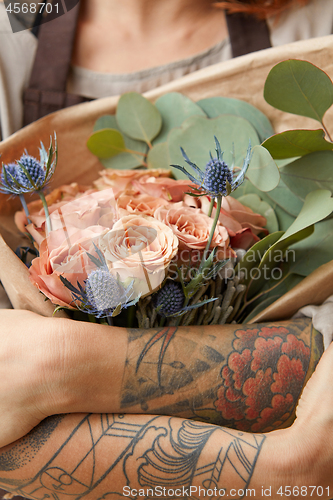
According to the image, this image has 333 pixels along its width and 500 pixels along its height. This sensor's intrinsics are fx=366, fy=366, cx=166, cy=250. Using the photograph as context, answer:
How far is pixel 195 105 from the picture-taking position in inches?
27.4

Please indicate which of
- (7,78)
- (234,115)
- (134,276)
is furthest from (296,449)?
(7,78)

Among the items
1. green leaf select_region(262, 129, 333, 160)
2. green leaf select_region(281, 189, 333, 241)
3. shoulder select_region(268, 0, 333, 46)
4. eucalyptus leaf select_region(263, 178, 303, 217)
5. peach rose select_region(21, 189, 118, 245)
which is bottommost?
eucalyptus leaf select_region(263, 178, 303, 217)

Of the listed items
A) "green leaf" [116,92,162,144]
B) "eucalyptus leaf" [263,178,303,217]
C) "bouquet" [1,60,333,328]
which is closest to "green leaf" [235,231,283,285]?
"bouquet" [1,60,333,328]

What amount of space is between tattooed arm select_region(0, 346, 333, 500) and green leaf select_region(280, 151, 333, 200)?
0.29 m

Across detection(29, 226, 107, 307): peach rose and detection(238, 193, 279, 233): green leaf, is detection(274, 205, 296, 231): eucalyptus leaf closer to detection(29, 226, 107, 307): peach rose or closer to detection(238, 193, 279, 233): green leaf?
detection(238, 193, 279, 233): green leaf

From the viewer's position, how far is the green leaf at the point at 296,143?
512 millimetres

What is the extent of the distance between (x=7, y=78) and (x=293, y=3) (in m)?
0.66

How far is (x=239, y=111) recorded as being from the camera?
68 cm

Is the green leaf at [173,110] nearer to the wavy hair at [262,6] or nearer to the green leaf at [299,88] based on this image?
the green leaf at [299,88]

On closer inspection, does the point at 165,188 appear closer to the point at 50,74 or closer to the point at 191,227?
the point at 191,227

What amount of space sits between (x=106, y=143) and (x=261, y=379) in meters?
0.50

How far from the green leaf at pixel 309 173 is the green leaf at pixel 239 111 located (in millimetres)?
106

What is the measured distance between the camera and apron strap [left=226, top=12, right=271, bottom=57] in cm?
84

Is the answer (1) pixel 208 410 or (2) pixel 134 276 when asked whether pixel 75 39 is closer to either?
(2) pixel 134 276
